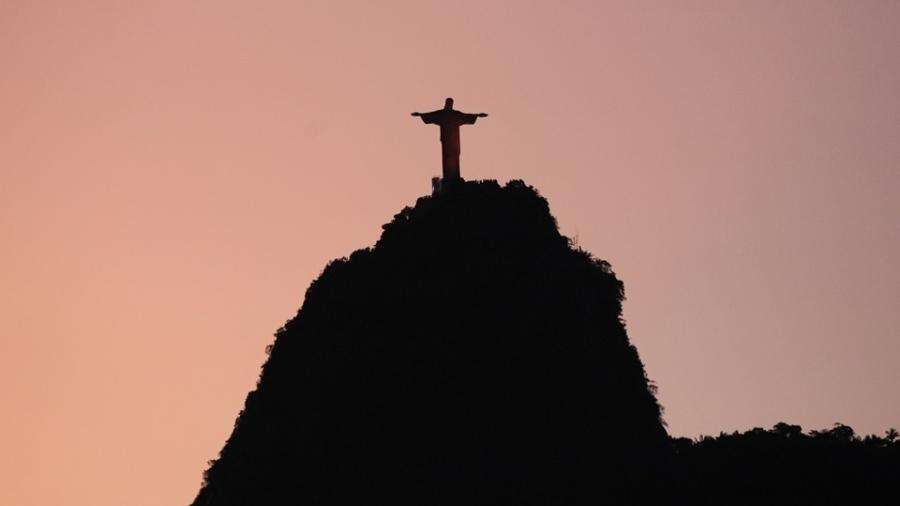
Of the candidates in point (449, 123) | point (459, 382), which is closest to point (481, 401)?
point (459, 382)

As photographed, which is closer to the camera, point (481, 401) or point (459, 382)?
point (481, 401)

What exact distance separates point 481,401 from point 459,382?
1369mm

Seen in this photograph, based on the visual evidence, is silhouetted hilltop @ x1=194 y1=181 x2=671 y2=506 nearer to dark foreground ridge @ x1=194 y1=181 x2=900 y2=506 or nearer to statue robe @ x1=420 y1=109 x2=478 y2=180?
dark foreground ridge @ x1=194 y1=181 x2=900 y2=506

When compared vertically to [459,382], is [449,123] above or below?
above

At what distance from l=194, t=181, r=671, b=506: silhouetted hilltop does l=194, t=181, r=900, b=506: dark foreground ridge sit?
6cm

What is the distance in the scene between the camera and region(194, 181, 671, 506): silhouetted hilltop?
5622cm

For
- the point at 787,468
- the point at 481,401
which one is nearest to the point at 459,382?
the point at 481,401

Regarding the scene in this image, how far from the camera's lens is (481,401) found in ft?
189

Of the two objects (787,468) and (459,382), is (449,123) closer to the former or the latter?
(459,382)

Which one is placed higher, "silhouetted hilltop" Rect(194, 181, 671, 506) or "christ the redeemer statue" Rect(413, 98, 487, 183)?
"christ the redeemer statue" Rect(413, 98, 487, 183)

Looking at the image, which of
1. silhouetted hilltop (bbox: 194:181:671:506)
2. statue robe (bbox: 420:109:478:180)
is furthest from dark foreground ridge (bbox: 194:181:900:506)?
statue robe (bbox: 420:109:478:180)

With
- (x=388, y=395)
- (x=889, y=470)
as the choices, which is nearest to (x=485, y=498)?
(x=388, y=395)

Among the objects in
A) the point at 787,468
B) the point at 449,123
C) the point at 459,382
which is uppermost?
the point at 449,123

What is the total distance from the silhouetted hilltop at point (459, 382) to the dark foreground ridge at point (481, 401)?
0.06 m
